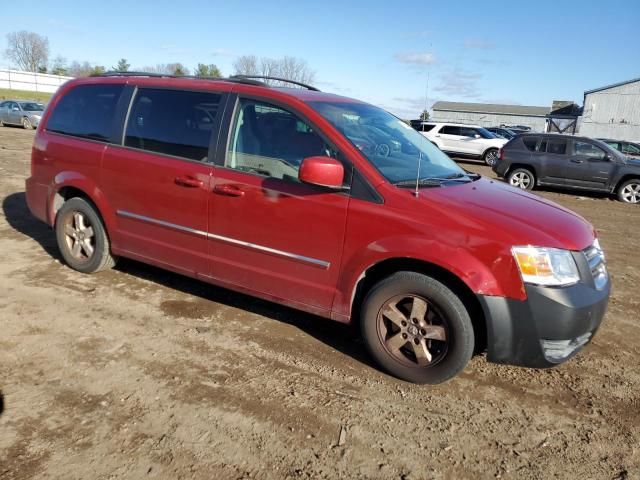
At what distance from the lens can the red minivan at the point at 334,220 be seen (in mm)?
3027

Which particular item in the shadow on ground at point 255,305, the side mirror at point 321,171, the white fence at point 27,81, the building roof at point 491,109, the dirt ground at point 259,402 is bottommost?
the dirt ground at point 259,402

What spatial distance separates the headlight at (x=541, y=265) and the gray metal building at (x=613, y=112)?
51788 millimetres

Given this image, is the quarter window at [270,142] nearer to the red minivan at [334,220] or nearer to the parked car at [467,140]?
the red minivan at [334,220]

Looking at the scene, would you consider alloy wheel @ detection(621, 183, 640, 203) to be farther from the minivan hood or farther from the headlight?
the headlight

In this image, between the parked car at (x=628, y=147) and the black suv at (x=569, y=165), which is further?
the parked car at (x=628, y=147)

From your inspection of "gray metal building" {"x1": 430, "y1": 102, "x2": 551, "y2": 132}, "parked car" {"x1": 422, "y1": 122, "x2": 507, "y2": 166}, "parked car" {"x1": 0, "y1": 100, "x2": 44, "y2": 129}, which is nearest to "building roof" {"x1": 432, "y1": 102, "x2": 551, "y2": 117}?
"gray metal building" {"x1": 430, "y1": 102, "x2": 551, "y2": 132}

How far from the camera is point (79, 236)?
16.2ft

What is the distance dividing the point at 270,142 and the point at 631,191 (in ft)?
40.1

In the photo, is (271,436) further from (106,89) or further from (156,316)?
(106,89)

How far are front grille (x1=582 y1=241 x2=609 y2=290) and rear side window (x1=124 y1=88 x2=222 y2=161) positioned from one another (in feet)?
9.21

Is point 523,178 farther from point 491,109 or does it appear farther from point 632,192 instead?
point 491,109

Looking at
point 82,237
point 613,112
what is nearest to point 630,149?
point 82,237

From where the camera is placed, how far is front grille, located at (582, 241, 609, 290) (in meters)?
3.20

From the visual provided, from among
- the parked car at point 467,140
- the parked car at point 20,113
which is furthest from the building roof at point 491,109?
the parked car at point 20,113
